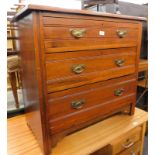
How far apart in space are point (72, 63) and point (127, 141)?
0.71m

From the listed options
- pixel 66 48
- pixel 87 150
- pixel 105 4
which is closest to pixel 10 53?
pixel 66 48

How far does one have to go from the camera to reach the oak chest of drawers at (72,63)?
70 cm

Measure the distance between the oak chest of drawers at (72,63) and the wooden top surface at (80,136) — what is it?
103 millimetres

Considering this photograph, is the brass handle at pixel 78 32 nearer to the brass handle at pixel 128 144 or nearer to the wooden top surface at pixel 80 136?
the wooden top surface at pixel 80 136

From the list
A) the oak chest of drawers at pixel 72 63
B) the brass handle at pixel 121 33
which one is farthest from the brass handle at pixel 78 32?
the brass handle at pixel 121 33

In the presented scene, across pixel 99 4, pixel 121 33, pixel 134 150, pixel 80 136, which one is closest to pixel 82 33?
pixel 121 33

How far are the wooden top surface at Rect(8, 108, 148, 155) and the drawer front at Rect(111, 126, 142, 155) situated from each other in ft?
0.14

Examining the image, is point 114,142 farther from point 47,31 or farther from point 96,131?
point 47,31

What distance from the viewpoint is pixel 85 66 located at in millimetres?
842

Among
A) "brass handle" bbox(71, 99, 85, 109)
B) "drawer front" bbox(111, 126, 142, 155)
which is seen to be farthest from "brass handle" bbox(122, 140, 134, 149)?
"brass handle" bbox(71, 99, 85, 109)

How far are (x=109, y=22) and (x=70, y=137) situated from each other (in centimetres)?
73

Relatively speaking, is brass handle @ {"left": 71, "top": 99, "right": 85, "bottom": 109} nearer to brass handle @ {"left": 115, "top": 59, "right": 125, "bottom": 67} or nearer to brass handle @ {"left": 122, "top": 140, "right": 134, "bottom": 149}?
brass handle @ {"left": 115, "top": 59, "right": 125, "bottom": 67}

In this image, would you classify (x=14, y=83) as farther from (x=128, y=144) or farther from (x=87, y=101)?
(x=128, y=144)

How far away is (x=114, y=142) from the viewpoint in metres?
1.00
